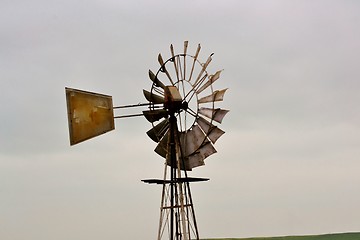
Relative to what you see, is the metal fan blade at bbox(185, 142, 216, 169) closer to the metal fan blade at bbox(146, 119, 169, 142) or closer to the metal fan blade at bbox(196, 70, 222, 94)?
the metal fan blade at bbox(146, 119, 169, 142)

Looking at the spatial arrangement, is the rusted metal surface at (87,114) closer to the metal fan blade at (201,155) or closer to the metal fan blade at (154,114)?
the metal fan blade at (154,114)

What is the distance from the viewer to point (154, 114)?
65.3 ft

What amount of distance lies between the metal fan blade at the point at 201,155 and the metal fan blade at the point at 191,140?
11 cm

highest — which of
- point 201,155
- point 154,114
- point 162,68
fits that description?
point 162,68

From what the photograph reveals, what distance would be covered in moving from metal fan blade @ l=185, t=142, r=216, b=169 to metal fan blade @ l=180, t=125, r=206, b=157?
11 centimetres

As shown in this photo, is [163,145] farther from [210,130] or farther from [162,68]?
[162,68]

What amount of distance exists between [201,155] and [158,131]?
122 centimetres

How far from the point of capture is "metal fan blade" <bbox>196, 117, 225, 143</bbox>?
19.7 m

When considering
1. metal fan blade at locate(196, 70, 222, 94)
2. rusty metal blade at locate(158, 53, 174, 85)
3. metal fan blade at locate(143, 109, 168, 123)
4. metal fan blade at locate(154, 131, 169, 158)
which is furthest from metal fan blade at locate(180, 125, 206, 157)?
rusty metal blade at locate(158, 53, 174, 85)

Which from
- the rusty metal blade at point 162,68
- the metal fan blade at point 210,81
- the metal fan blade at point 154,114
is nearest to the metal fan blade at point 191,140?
the metal fan blade at point 154,114

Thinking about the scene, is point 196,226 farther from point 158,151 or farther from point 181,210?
point 158,151

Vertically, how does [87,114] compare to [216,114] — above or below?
above

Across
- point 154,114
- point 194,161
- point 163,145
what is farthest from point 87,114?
point 194,161

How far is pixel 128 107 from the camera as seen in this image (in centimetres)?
1986
